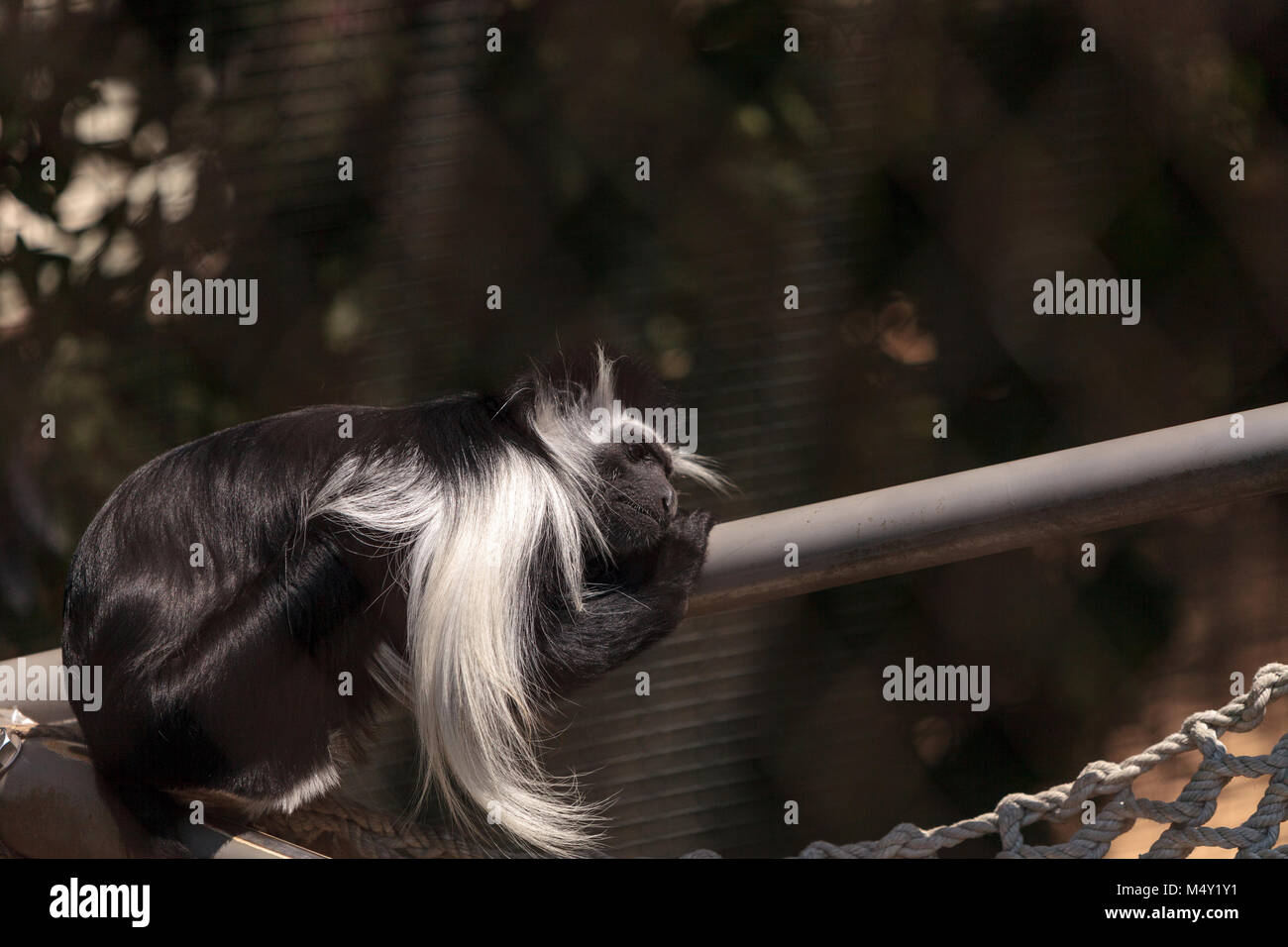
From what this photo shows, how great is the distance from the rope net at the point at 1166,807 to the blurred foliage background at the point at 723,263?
785 millimetres

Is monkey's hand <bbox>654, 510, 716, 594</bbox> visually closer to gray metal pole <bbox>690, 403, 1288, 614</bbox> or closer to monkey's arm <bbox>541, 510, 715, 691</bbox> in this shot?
monkey's arm <bbox>541, 510, 715, 691</bbox>

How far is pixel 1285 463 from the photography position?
0.90 meters

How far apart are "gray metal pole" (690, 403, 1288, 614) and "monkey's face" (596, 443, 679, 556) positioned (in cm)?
28

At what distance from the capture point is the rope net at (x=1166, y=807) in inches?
37.7

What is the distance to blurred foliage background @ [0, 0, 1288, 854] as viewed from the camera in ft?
5.44

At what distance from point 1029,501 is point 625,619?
1.37 ft

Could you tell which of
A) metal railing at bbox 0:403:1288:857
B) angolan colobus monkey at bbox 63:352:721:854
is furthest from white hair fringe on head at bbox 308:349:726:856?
A: metal railing at bbox 0:403:1288:857

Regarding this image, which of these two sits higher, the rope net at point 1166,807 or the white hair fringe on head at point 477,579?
the white hair fringe on head at point 477,579

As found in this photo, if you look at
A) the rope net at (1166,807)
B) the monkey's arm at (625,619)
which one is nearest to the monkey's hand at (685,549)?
the monkey's arm at (625,619)

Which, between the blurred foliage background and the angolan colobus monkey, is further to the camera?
the blurred foliage background

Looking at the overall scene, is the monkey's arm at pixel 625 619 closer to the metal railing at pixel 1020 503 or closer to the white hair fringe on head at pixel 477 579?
the white hair fringe on head at pixel 477 579

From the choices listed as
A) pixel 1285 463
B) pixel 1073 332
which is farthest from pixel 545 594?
pixel 1073 332

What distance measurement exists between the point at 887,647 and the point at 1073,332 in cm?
58

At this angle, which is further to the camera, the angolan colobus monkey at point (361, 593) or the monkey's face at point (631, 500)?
the monkey's face at point (631, 500)
